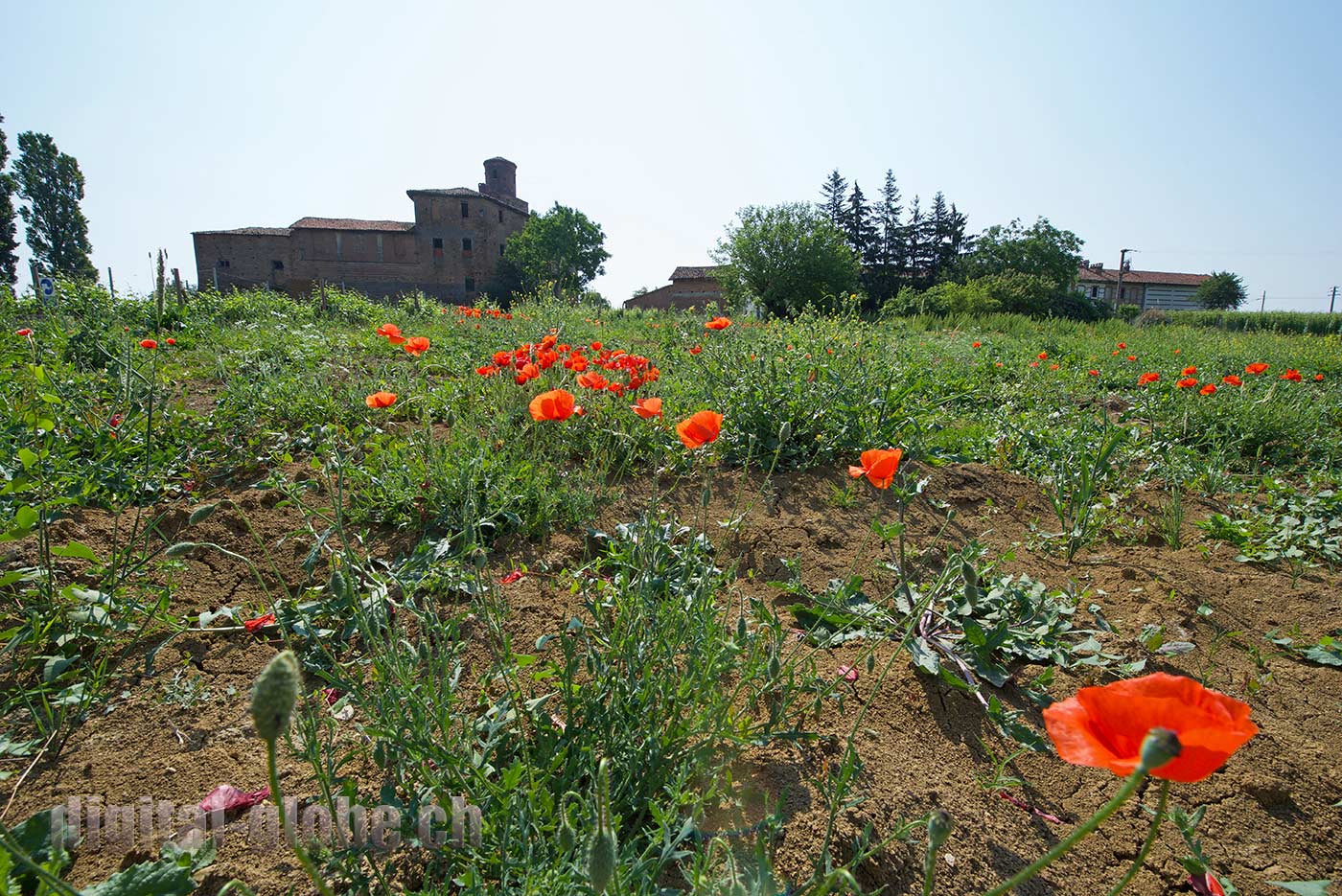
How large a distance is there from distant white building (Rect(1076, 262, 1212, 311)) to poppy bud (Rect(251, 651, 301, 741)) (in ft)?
209

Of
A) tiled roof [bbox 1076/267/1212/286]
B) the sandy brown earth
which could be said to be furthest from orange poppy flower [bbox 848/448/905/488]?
tiled roof [bbox 1076/267/1212/286]

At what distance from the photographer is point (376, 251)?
38.2 metres

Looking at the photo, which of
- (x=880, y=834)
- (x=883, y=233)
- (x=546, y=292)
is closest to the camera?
(x=880, y=834)

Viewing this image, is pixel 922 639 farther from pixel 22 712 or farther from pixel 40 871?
pixel 22 712

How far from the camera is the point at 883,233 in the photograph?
42.7m

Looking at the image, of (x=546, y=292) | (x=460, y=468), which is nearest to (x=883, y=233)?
(x=546, y=292)

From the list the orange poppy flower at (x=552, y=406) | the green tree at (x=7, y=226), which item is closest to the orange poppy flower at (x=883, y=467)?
the orange poppy flower at (x=552, y=406)

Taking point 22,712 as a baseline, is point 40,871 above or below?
above

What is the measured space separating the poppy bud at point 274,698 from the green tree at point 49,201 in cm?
4243

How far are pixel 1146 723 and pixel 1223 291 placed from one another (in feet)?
212

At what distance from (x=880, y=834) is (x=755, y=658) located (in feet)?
1.26

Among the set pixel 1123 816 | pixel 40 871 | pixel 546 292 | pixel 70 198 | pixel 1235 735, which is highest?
pixel 70 198

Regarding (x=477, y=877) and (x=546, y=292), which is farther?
(x=546, y=292)

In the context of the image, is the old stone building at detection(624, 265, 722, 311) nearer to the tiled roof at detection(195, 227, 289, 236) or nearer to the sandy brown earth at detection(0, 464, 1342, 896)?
the tiled roof at detection(195, 227, 289, 236)
